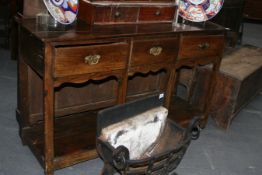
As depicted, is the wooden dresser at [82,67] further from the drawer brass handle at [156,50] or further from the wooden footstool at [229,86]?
the wooden footstool at [229,86]

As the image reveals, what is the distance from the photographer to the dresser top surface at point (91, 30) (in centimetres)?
170

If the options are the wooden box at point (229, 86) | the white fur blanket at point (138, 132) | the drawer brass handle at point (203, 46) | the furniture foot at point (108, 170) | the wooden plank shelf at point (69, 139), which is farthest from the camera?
the wooden box at point (229, 86)

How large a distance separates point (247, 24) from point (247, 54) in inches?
161

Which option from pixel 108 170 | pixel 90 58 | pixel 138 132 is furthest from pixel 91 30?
pixel 108 170

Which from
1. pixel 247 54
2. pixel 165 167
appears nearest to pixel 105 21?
pixel 165 167

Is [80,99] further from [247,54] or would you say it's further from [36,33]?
[247,54]

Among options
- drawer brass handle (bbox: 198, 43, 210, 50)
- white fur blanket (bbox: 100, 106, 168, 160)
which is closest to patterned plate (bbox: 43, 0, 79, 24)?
white fur blanket (bbox: 100, 106, 168, 160)

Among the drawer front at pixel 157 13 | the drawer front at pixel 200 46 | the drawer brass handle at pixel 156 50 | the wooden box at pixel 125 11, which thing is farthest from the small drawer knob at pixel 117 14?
the drawer front at pixel 200 46

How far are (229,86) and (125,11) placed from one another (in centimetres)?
126

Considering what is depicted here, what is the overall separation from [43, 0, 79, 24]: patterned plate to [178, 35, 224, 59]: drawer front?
76 cm

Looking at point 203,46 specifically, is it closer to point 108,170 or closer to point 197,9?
point 197,9

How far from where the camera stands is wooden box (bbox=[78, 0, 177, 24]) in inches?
74.6

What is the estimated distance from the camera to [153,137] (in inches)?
73.7

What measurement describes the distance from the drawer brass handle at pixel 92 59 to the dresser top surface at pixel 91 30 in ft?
0.34
